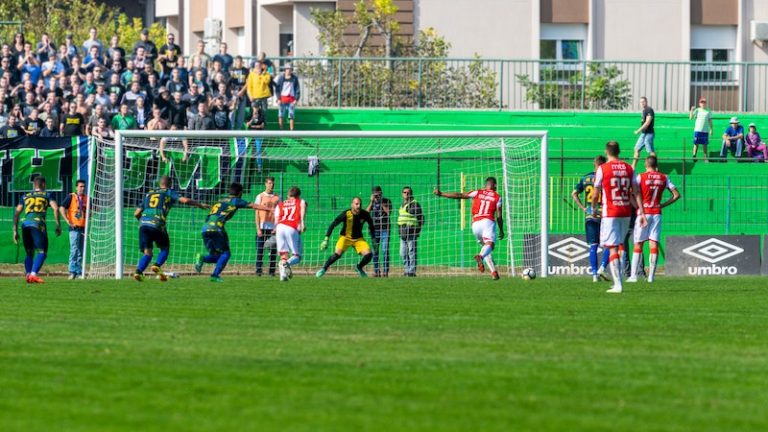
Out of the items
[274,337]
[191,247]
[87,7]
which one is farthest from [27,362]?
[87,7]

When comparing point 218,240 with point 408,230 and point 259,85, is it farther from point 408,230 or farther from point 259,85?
point 259,85

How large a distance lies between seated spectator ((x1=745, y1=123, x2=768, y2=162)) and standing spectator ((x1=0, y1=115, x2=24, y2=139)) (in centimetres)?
1678

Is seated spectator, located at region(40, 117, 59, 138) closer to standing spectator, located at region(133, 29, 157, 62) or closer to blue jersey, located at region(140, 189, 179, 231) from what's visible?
standing spectator, located at region(133, 29, 157, 62)

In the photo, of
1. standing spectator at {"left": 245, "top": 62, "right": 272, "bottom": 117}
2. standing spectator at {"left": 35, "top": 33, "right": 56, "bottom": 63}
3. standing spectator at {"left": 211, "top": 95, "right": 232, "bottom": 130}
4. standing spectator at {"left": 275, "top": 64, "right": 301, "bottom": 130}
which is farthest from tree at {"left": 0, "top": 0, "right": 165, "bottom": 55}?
standing spectator at {"left": 211, "top": 95, "right": 232, "bottom": 130}

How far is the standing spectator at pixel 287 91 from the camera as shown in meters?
34.7

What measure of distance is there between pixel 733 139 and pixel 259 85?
11.4 m

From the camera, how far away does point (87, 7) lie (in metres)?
57.3

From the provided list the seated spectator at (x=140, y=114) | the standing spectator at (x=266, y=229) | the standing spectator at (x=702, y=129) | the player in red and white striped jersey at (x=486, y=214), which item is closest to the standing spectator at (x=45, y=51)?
the seated spectator at (x=140, y=114)

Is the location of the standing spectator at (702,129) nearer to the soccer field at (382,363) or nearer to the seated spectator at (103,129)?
the seated spectator at (103,129)

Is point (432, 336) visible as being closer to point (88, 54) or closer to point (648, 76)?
point (88, 54)

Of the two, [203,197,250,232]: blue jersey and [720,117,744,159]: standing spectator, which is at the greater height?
[720,117,744,159]: standing spectator

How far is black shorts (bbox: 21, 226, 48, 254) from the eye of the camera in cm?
2330

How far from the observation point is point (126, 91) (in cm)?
3131

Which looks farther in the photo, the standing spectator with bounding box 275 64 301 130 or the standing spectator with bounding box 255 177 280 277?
the standing spectator with bounding box 275 64 301 130
